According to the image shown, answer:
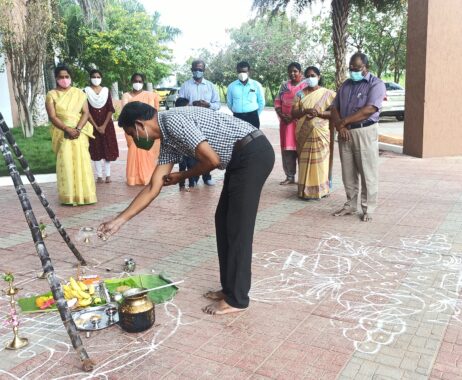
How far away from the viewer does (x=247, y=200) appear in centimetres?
319

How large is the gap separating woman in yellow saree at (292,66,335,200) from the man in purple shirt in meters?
0.57

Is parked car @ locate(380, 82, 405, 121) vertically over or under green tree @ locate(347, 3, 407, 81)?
under

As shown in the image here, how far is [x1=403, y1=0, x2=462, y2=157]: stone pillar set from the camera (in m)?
9.91

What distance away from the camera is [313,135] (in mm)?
6453

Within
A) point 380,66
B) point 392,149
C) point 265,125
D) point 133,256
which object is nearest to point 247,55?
point 380,66

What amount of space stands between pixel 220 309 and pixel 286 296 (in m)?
0.55

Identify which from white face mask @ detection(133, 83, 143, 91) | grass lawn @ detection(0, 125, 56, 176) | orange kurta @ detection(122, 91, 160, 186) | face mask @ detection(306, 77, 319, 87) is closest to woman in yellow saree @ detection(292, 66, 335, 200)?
face mask @ detection(306, 77, 319, 87)

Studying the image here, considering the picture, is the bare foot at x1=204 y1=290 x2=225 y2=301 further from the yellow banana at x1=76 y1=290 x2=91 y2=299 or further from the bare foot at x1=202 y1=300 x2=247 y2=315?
the yellow banana at x1=76 y1=290 x2=91 y2=299

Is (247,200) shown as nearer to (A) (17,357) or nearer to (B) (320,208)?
(A) (17,357)

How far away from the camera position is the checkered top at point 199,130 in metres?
3.02

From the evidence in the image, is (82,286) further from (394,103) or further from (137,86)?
(394,103)

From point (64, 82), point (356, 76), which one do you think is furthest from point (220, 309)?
point (64, 82)

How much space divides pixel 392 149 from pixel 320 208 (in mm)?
5941

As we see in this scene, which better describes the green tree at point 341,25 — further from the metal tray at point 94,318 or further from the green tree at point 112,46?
the green tree at point 112,46
